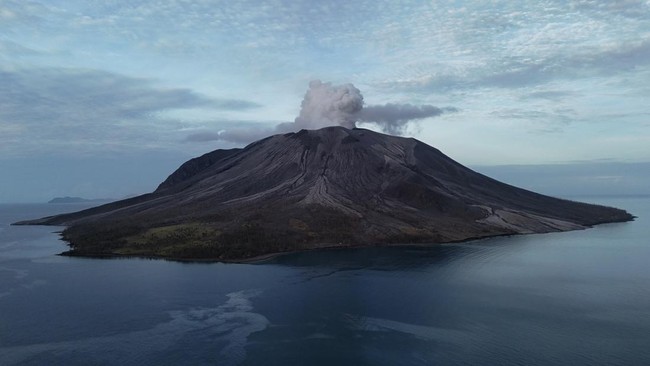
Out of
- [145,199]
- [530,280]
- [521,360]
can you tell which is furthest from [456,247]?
[145,199]

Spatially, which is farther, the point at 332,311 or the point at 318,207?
the point at 318,207

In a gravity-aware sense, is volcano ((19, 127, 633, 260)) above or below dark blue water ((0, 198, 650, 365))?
above

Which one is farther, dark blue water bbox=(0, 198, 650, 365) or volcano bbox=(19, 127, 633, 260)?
volcano bbox=(19, 127, 633, 260)

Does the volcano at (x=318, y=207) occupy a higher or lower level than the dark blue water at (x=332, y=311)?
higher

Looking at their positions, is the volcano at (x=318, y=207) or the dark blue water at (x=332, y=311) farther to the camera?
the volcano at (x=318, y=207)
